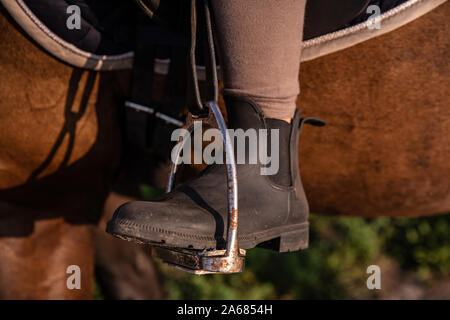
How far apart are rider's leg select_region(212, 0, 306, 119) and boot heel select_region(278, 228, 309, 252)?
0.23m

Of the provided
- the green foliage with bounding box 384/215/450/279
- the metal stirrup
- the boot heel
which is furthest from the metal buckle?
the green foliage with bounding box 384/215/450/279

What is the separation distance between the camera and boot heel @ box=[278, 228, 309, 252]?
874 mm

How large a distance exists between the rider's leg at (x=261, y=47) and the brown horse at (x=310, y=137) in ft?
0.69

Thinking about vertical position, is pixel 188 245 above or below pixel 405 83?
below

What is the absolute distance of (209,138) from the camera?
1.09 metres

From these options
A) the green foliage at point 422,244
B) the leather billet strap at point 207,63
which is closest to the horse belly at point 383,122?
the leather billet strap at point 207,63

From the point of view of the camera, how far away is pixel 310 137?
3.74 feet

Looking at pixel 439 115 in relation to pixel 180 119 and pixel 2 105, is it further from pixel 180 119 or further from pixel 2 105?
pixel 2 105

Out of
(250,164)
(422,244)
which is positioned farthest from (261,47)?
(422,244)

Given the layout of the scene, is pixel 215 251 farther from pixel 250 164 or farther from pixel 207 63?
pixel 207 63

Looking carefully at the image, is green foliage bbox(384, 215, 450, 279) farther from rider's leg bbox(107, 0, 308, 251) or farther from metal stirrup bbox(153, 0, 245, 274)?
metal stirrup bbox(153, 0, 245, 274)
